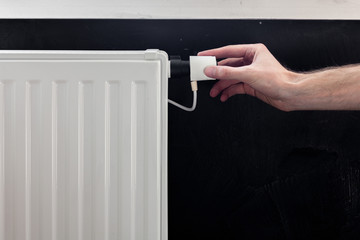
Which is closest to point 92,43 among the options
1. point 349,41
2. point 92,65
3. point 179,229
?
point 92,65

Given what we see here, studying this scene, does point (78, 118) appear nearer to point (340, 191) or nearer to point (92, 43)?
point (92, 43)

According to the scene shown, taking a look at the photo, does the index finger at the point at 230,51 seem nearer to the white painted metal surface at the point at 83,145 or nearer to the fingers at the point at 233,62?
the fingers at the point at 233,62

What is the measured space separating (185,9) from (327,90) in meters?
0.37

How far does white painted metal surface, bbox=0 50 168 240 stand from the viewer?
67 centimetres

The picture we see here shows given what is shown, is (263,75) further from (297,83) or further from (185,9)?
(185,9)

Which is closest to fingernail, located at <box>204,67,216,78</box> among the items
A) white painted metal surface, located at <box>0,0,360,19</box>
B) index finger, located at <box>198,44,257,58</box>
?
index finger, located at <box>198,44,257,58</box>

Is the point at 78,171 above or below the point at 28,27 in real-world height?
below

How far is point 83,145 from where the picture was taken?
2.22ft

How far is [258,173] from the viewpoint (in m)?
0.89

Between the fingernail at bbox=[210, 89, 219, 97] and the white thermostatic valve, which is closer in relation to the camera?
the white thermostatic valve

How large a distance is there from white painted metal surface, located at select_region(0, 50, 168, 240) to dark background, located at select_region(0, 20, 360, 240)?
8.5 inches

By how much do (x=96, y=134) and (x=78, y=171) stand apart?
0.07 meters

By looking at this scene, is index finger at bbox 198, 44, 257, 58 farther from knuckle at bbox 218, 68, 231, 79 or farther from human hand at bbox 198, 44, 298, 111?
knuckle at bbox 218, 68, 231, 79

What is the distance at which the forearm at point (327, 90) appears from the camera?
714 mm
